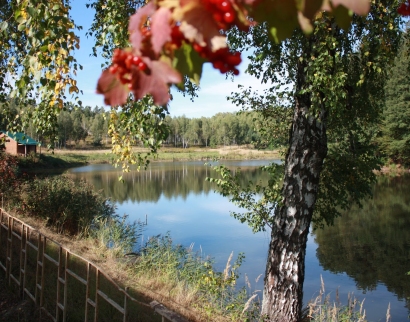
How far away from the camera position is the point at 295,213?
476 cm

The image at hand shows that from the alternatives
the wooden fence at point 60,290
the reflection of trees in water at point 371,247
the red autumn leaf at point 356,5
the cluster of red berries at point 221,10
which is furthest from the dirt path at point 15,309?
the reflection of trees in water at point 371,247

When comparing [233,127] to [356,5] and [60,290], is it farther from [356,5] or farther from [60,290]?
[356,5]

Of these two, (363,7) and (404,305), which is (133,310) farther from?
(404,305)

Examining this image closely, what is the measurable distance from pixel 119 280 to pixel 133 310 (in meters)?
1.37

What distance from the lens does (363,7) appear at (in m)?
0.64

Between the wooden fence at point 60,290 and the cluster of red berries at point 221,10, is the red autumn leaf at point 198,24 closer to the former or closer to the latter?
the cluster of red berries at point 221,10

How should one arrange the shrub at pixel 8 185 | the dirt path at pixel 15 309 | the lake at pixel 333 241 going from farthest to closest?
the shrub at pixel 8 185
the lake at pixel 333 241
the dirt path at pixel 15 309

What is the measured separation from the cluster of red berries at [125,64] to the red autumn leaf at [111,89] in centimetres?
1

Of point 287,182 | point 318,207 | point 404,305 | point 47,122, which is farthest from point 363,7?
point 404,305

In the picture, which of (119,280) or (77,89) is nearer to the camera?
(77,89)

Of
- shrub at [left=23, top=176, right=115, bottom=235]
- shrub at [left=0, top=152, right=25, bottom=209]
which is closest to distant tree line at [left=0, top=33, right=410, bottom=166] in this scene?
shrub at [left=0, top=152, right=25, bottom=209]

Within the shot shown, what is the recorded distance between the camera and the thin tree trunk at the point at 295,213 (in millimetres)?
4707

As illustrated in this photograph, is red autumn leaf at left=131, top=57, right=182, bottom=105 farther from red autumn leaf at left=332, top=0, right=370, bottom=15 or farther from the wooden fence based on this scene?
the wooden fence

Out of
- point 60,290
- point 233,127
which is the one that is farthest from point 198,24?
point 233,127
